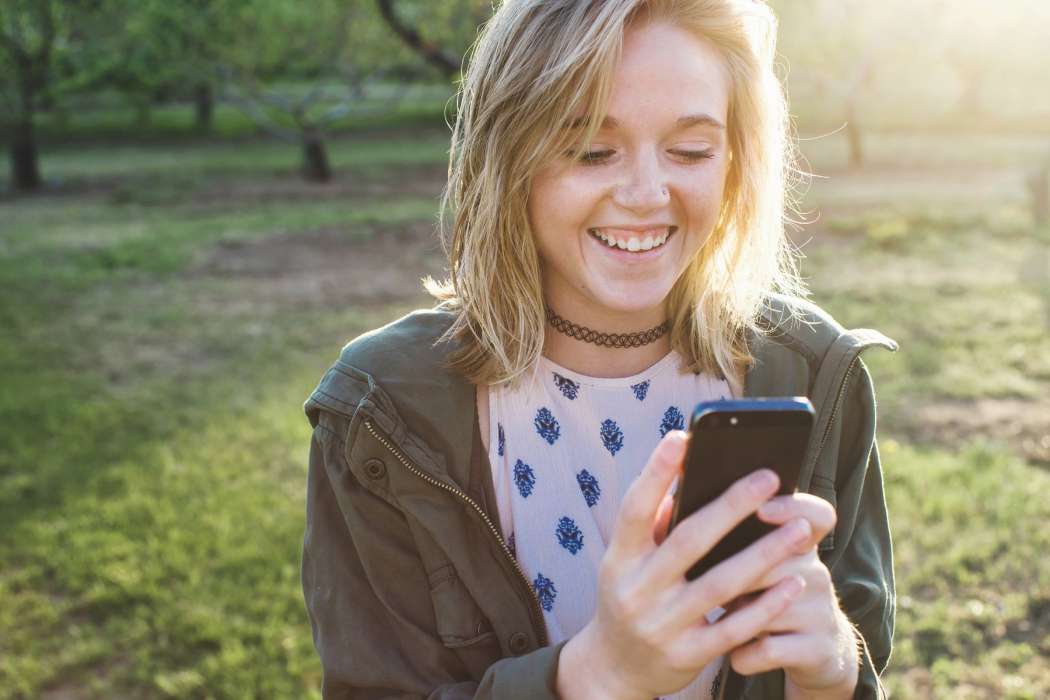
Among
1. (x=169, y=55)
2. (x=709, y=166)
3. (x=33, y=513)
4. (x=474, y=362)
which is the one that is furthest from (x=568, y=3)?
(x=169, y=55)

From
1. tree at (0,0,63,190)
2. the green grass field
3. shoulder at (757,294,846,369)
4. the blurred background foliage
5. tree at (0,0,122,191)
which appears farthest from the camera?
tree at (0,0,122,191)

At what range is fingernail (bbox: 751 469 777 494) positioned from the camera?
1148mm

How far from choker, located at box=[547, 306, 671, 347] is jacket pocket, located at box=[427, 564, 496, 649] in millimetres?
503

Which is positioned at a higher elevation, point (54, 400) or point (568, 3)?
point (568, 3)

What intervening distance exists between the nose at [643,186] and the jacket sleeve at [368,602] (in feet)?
2.12

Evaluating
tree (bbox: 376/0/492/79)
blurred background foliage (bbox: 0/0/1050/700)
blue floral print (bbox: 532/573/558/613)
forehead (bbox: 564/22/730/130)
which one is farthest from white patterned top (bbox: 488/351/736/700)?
tree (bbox: 376/0/492/79)

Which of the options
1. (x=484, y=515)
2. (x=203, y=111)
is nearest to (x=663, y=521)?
(x=484, y=515)

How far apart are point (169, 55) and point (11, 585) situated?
1696 cm

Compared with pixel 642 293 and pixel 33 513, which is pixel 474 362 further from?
pixel 33 513

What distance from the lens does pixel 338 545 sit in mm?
1684

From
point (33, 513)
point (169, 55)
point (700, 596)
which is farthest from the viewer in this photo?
point (169, 55)

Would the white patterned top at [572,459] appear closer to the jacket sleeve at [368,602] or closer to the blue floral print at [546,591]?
the blue floral print at [546,591]

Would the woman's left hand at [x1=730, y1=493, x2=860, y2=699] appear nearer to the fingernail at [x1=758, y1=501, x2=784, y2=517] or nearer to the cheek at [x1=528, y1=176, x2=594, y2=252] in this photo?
the fingernail at [x1=758, y1=501, x2=784, y2=517]

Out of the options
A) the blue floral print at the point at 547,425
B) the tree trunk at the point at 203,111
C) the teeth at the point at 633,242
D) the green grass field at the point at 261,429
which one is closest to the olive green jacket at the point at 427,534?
the blue floral print at the point at 547,425
